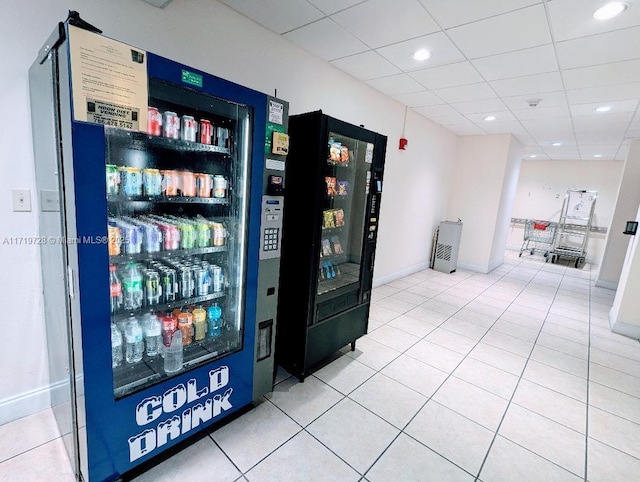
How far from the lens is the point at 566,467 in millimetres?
1773

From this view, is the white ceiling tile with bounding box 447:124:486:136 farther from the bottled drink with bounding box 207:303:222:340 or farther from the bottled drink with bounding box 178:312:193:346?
the bottled drink with bounding box 178:312:193:346

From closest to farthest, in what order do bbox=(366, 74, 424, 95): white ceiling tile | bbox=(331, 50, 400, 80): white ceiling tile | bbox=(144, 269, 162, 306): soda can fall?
bbox=(144, 269, 162, 306): soda can → bbox=(331, 50, 400, 80): white ceiling tile → bbox=(366, 74, 424, 95): white ceiling tile

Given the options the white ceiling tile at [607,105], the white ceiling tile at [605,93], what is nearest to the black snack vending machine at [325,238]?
the white ceiling tile at [605,93]

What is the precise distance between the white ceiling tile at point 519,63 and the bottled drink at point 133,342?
139 inches

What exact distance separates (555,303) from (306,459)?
15.9 feet

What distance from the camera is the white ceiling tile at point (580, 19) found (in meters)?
1.98

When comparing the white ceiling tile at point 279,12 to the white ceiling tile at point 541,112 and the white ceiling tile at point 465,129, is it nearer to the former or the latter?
the white ceiling tile at point 541,112

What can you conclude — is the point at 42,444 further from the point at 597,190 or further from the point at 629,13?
the point at 597,190

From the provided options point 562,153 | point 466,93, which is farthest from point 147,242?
point 562,153

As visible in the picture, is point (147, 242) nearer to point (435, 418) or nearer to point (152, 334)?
point (152, 334)

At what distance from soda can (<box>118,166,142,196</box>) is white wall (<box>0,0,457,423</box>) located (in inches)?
28.3

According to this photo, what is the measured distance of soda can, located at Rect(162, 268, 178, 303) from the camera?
1678mm

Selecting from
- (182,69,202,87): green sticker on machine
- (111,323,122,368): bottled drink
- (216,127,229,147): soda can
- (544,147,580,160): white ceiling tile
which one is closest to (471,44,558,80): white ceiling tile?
(216,127,229,147): soda can

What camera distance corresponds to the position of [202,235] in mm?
1780
